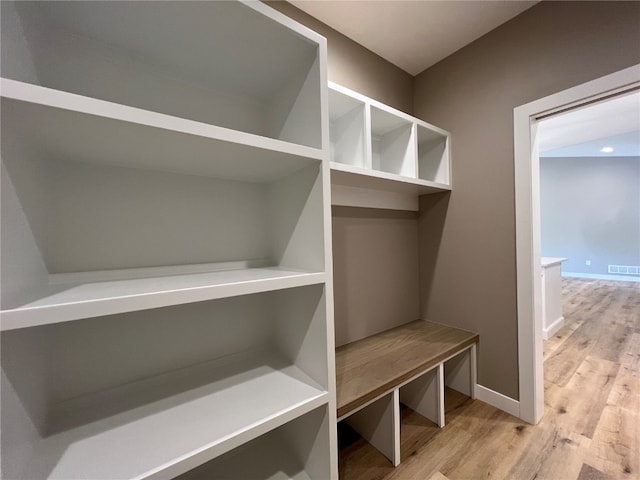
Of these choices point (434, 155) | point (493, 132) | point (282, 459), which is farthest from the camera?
point (434, 155)

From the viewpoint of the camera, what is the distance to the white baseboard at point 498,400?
1486 mm

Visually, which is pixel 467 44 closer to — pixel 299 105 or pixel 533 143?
pixel 533 143

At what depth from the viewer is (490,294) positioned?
62.0 inches

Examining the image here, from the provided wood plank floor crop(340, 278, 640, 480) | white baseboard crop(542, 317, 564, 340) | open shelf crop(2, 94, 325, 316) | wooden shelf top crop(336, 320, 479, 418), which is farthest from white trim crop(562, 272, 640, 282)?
open shelf crop(2, 94, 325, 316)

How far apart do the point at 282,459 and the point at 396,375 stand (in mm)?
603

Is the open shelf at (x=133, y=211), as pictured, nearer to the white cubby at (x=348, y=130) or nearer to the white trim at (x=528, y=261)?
the white cubby at (x=348, y=130)

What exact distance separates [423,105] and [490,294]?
1.46 m

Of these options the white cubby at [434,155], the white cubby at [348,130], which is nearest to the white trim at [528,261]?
the white cubby at [434,155]

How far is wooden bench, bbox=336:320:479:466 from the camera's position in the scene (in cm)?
114

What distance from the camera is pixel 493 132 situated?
5.05 ft

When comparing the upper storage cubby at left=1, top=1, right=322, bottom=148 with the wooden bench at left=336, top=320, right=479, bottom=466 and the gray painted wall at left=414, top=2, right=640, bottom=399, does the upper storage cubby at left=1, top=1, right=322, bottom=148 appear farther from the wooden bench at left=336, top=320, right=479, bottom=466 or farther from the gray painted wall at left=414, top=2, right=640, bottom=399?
the gray painted wall at left=414, top=2, right=640, bottom=399

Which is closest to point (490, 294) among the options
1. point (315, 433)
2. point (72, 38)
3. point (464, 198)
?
point (464, 198)

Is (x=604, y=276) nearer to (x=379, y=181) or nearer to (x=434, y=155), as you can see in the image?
(x=434, y=155)

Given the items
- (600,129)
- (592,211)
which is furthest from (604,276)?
(600,129)
